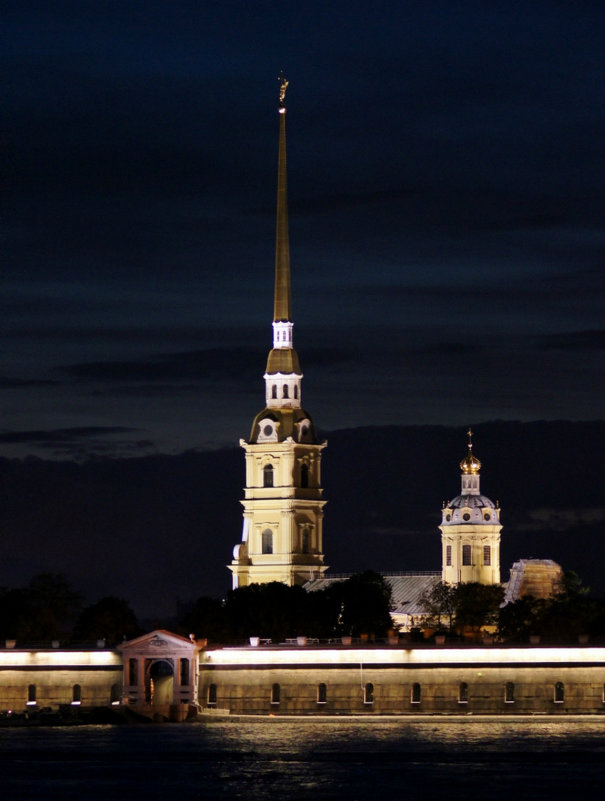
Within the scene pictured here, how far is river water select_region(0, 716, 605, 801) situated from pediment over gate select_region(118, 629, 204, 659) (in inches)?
384

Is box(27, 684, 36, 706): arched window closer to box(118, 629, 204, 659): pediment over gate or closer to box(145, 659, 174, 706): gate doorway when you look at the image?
box(118, 629, 204, 659): pediment over gate

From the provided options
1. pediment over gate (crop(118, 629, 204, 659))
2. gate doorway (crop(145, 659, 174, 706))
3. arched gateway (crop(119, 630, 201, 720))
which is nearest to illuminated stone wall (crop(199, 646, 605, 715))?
arched gateway (crop(119, 630, 201, 720))

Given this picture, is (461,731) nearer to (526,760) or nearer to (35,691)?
(526,760)

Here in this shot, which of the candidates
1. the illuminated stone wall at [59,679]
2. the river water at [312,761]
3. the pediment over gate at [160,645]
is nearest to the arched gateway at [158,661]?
the pediment over gate at [160,645]

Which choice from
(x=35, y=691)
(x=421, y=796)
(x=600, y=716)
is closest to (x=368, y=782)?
(x=421, y=796)

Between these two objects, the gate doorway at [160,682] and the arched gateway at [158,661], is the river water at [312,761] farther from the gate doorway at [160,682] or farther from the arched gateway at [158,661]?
the gate doorway at [160,682]

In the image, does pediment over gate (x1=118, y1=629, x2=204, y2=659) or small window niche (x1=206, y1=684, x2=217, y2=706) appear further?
pediment over gate (x1=118, y1=629, x2=204, y2=659)

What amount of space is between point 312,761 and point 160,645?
39.1 metres

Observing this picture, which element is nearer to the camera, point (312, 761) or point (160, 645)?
point (312, 761)

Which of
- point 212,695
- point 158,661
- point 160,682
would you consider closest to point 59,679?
point 158,661

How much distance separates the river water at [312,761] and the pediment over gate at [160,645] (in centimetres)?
976

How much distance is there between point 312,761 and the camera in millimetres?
143750

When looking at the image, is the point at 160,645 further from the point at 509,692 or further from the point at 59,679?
the point at 509,692

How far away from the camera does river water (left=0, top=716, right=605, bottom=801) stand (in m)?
133
